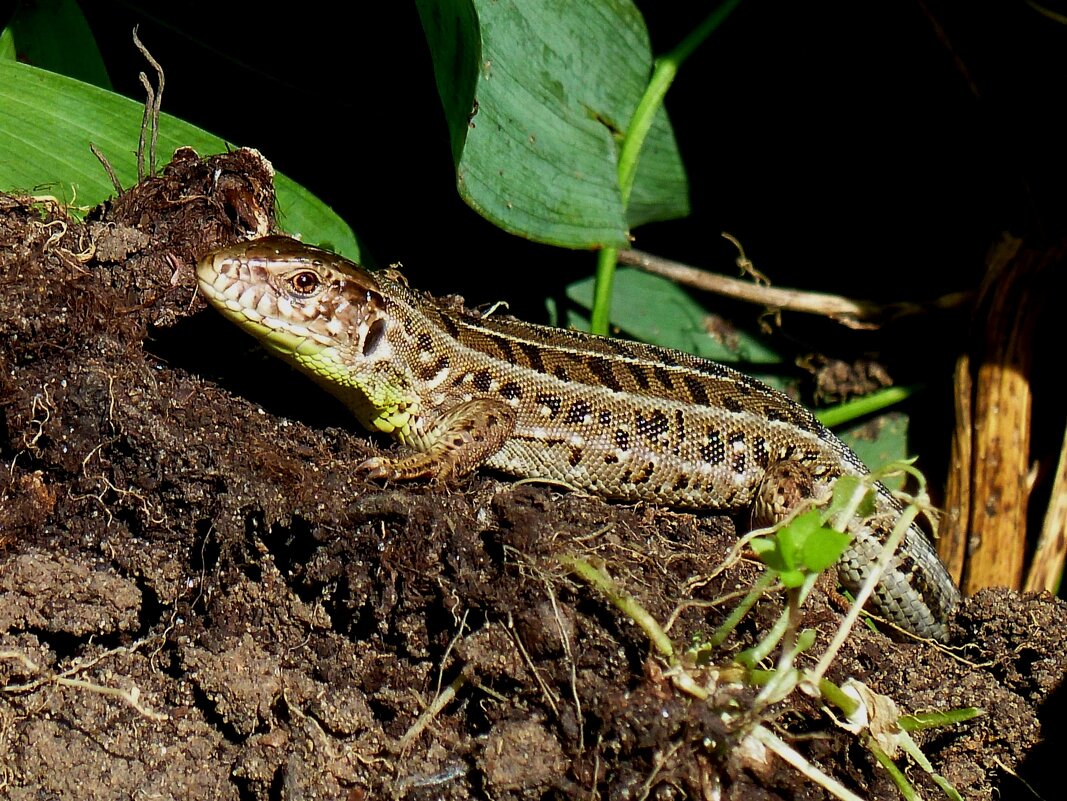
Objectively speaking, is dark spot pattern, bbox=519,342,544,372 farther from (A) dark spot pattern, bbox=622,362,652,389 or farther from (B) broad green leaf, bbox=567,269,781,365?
(B) broad green leaf, bbox=567,269,781,365

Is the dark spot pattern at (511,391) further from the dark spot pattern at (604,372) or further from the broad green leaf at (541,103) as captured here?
the broad green leaf at (541,103)

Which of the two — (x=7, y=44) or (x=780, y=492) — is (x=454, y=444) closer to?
(x=780, y=492)

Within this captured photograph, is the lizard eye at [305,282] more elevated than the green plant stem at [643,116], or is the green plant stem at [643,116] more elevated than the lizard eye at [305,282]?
the green plant stem at [643,116]

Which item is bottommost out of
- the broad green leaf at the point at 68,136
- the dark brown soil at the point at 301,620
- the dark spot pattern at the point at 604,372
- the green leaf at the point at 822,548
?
the dark brown soil at the point at 301,620

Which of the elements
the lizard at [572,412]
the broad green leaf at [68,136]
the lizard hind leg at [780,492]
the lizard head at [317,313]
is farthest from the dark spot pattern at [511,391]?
the broad green leaf at [68,136]

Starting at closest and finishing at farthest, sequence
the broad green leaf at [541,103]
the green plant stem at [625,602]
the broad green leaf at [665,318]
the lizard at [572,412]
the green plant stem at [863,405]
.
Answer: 1. the green plant stem at [625,602]
2. the broad green leaf at [541,103]
3. the lizard at [572,412]
4. the green plant stem at [863,405]
5. the broad green leaf at [665,318]

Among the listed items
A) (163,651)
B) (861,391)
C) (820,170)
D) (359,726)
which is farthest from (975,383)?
(163,651)
